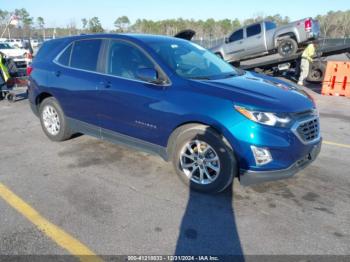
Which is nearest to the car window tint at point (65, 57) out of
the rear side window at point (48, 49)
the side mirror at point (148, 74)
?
the rear side window at point (48, 49)

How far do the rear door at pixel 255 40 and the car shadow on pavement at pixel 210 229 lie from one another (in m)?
13.3

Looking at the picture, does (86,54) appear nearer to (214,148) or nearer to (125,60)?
(125,60)

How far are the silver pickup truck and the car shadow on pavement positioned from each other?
12804mm

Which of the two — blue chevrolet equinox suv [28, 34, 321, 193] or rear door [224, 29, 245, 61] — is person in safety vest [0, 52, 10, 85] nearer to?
blue chevrolet equinox suv [28, 34, 321, 193]

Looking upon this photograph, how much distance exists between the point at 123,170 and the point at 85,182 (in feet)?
1.93

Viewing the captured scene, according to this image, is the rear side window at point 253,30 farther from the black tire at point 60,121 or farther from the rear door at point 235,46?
the black tire at point 60,121

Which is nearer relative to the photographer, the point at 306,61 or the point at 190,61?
the point at 190,61

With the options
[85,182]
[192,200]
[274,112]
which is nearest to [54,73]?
[85,182]

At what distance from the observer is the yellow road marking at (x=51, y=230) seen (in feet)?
9.45

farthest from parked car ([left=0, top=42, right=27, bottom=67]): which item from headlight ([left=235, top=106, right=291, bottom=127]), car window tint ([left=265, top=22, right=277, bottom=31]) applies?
headlight ([left=235, top=106, right=291, bottom=127])

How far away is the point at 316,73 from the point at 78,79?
1115 centimetres

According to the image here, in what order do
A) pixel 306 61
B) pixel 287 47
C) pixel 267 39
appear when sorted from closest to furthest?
1. pixel 306 61
2. pixel 287 47
3. pixel 267 39

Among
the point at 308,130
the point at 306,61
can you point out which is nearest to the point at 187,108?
the point at 308,130

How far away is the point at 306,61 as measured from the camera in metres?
12.6
